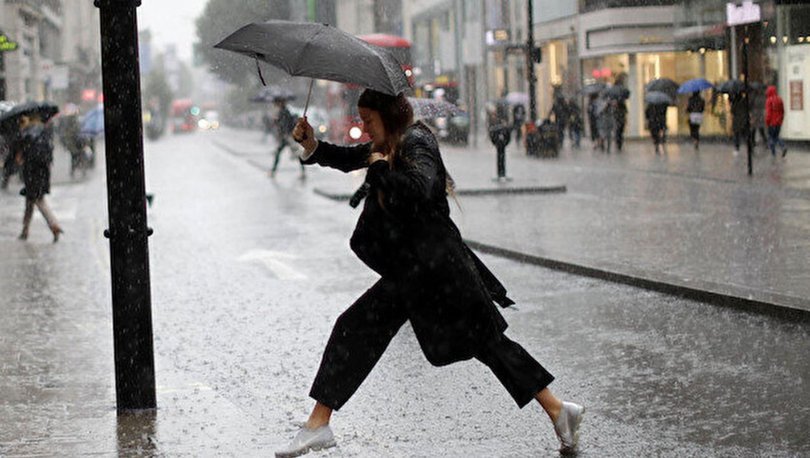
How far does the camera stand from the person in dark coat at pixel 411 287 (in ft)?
18.1

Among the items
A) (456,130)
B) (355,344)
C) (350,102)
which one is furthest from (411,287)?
(456,130)

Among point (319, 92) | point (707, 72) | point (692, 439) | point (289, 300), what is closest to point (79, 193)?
point (289, 300)

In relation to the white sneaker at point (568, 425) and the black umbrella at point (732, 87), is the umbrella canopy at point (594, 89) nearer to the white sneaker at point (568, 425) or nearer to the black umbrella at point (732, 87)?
the black umbrella at point (732, 87)

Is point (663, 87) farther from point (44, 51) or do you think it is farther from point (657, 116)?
point (44, 51)

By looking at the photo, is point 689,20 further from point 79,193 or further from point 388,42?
point 79,193

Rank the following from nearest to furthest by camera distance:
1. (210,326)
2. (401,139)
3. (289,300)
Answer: (401,139)
(210,326)
(289,300)

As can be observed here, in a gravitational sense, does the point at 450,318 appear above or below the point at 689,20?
below

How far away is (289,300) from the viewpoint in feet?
36.4

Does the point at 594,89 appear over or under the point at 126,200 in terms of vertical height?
over

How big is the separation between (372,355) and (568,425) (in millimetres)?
866

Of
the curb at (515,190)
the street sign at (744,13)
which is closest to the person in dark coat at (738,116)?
the street sign at (744,13)

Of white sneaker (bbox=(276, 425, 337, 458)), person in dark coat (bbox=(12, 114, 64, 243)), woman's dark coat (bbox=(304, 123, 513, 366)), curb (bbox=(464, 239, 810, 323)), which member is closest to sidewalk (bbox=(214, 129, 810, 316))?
curb (bbox=(464, 239, 810, 323))

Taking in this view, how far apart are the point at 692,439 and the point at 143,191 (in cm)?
272

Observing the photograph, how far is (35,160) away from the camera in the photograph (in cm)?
1738
